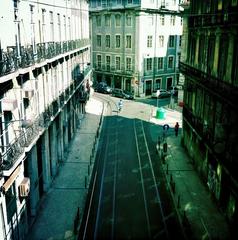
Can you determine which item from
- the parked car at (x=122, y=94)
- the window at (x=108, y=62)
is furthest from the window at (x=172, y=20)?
the parked car at (x=122, y=94)

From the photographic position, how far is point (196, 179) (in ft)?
86.0

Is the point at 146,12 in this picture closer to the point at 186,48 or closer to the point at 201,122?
the point at 186,48

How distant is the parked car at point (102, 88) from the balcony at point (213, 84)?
29.0 metres

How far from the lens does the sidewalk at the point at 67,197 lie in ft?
62.9

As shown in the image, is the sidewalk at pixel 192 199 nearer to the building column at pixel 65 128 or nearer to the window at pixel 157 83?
the building column at pixel 65 128

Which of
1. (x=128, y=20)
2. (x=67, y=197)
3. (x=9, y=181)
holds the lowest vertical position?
(x=67, y=197)

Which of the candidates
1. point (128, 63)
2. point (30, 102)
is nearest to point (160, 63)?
point (128, 63)

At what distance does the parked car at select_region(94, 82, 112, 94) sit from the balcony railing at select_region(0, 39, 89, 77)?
3078cm

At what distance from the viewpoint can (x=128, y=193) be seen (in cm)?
2391

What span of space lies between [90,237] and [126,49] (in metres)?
43.2

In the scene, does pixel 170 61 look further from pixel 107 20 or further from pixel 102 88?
pixel 107 20

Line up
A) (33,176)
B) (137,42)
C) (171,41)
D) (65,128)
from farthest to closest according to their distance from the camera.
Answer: (171,41)
(137,42)
(65,128)
(33,176)

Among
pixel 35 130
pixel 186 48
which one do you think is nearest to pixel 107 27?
pixel 186 48

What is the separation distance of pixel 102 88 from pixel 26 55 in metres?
41.8
